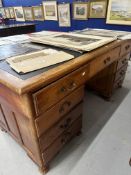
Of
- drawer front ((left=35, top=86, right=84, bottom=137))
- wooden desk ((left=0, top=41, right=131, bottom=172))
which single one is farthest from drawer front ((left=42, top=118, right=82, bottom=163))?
drawer front ((left=35, top=86, right=84, bottom=137))

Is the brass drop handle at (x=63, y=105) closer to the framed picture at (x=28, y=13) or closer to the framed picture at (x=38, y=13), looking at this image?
the framed picture at (x=38, y=13)

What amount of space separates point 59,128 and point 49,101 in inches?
11.5

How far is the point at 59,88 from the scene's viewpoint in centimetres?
68

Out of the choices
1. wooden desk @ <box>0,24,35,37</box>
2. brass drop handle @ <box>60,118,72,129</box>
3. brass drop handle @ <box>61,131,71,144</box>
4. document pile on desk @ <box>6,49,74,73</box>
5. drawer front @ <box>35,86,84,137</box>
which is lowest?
brass drop handle @ <box>61,131,71,144</box>

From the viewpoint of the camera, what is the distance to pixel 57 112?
77 centimetres

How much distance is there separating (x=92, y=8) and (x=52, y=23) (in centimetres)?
97

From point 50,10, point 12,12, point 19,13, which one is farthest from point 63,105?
point 12,12

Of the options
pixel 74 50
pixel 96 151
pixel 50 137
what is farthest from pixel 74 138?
pixel 74 50

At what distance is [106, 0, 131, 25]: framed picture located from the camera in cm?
193

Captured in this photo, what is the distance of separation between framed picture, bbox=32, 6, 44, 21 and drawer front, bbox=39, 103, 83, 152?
2639 mm

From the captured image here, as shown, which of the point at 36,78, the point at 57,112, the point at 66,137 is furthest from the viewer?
the point at 66,137

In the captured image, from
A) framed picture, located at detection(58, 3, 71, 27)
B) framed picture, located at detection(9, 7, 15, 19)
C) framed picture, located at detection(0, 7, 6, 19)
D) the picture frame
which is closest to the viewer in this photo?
framed picture, located at detection(58, 3, 71, 27)

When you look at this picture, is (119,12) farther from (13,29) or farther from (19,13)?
(19,13)

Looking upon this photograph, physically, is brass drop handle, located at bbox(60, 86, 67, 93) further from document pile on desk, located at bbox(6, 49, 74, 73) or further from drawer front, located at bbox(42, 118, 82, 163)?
drawer front, located at bbox(42, 118, 82, 163)
